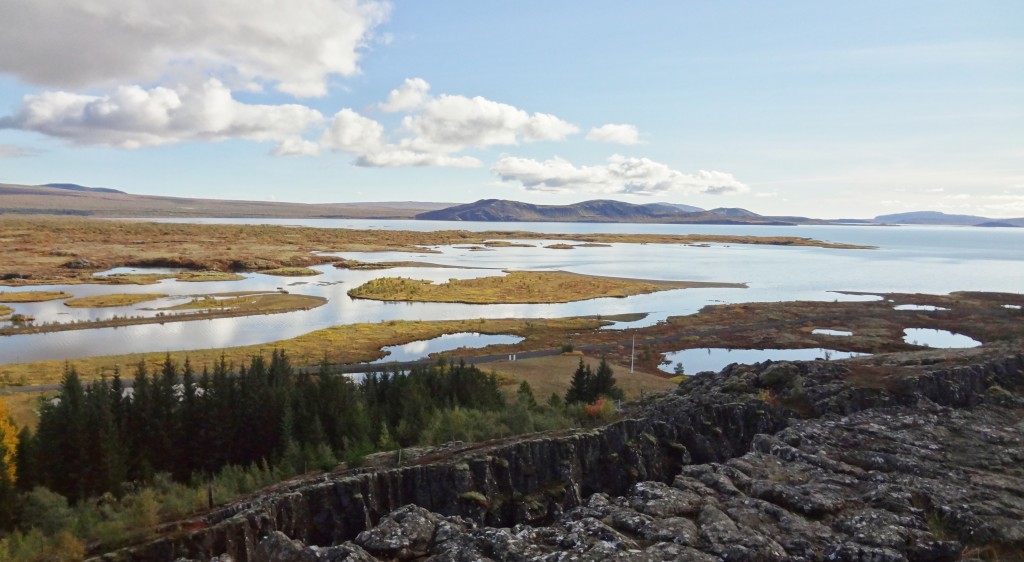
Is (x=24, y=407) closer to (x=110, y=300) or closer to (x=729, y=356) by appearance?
(x=110, y=300)

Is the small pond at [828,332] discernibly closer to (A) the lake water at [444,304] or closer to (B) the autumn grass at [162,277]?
(A) the lake water at [444,304]

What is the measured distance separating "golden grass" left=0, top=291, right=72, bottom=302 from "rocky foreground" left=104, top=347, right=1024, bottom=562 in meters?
107

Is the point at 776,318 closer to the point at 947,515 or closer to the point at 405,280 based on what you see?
the point at 405,280

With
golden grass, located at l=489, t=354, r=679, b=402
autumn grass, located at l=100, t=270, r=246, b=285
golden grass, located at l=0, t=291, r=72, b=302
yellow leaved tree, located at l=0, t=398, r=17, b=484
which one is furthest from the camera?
autumn grass, located at l=100, t=270, r=246, b=285

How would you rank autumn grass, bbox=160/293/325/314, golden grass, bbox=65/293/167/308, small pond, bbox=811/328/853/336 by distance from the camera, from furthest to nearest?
1. autumn grass, bbox=160/293/325/314
2. golden grass, bbox=65/293/167/308
3. small pond, bbox=811/328/853/336

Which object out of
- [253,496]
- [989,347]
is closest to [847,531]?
[253,496]

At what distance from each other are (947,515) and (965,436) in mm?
7078

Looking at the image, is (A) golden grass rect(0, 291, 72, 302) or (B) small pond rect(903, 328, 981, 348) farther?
(A) golden grass rect(0, 291, 72, 302)

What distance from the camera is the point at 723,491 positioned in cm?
1494

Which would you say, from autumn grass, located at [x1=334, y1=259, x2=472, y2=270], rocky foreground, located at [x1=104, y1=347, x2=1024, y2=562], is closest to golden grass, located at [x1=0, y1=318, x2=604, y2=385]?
rocky foreground, located at [x1=104, y1=347, x2=1024, y2=562]

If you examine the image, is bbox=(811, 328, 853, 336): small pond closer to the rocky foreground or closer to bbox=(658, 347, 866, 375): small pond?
bbox=(658, 347, 866, 375): small pond

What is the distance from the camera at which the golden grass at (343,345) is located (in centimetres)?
5888

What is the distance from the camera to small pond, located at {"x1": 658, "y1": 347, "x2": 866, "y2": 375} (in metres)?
72.4

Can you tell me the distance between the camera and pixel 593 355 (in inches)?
2881
